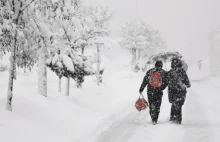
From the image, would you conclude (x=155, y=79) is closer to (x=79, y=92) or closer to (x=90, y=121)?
(x=90, y=121)

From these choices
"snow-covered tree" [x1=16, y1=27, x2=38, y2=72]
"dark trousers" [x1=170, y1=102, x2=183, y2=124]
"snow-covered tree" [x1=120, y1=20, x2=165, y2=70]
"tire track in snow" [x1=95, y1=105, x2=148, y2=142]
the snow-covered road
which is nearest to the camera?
the snow-covered road

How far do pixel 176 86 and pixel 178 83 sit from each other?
116 millimetres

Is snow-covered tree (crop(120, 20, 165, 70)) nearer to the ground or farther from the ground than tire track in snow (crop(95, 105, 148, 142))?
farther from the ground

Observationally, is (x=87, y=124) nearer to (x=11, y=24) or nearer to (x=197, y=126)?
(x=197, y=126)

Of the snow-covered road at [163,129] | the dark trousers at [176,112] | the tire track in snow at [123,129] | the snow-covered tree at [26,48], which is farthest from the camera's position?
the dark trousers at [176,112]

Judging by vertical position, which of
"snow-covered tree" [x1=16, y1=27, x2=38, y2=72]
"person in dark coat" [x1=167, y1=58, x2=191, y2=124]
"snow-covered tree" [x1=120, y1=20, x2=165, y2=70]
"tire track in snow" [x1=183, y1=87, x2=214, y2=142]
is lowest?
"tire track in snow" [x1=183, y1=87, x2=214, y2=142]

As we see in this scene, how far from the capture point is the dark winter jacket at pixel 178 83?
12445 millimetres

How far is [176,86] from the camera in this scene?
12500mm

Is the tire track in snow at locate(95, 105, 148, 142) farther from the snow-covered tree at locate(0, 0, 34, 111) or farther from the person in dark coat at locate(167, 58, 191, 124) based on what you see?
the snow-covered tree at locate(0, 0, 34, 111)

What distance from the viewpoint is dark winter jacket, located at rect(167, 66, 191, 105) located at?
12445 millimetres

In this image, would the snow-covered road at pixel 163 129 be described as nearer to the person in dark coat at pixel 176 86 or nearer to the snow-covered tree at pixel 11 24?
the person in dark coat at pixel 176 86

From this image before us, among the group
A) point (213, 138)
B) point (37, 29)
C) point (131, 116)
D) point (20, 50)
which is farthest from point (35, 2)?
point (213, 138)

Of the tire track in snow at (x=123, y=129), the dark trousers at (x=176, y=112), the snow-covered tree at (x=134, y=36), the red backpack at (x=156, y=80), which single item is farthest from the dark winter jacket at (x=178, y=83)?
the snow-covered tree at (x=134, y=36)

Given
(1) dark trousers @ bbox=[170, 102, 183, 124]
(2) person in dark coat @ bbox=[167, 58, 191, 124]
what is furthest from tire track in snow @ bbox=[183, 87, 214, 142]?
(2) person in dark coat @ bbox=[167, 58, 191, 124]
